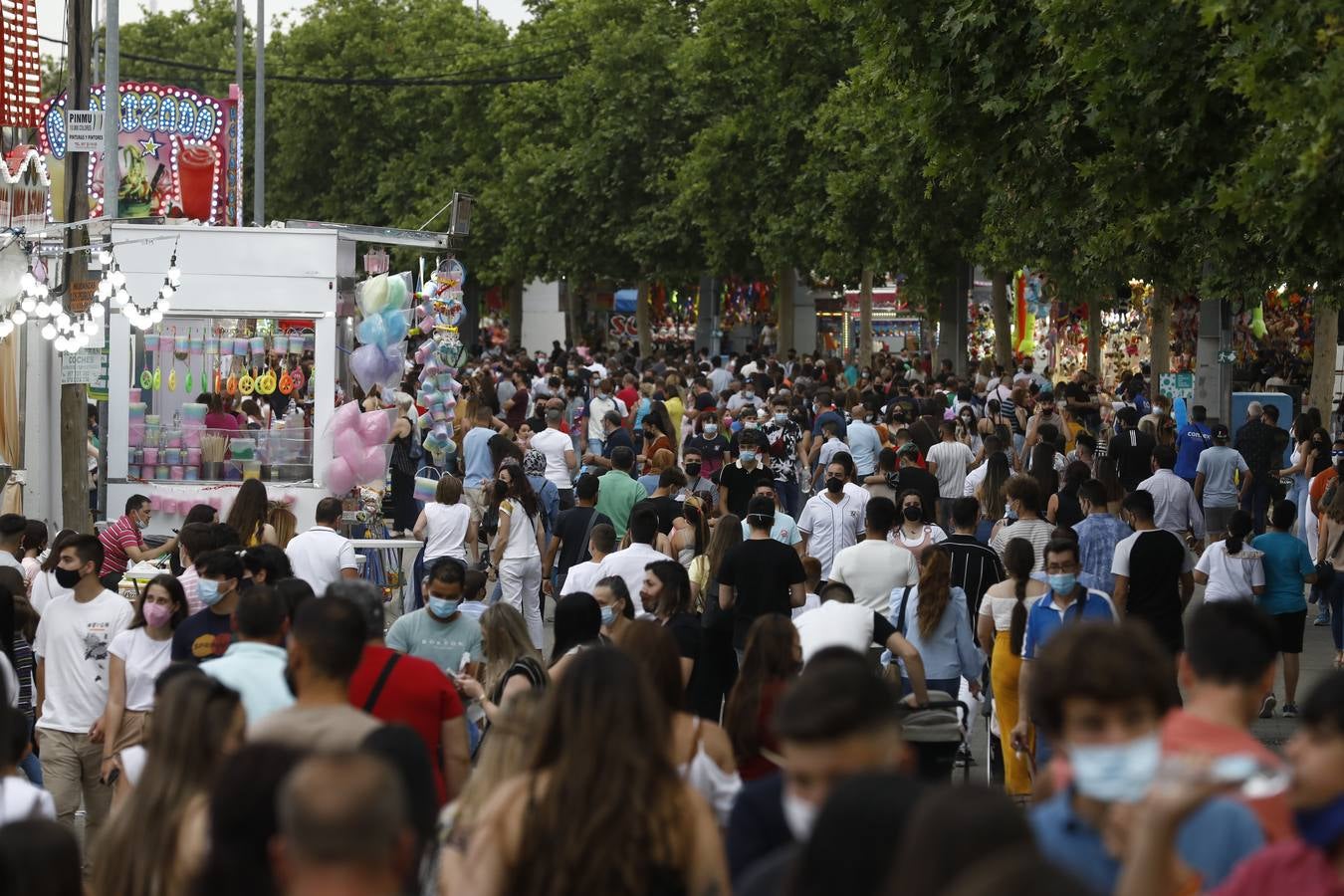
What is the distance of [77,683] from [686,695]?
2775 mm

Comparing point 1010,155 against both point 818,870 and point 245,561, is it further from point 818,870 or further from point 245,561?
point 818,870

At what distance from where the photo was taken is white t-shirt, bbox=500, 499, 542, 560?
46.0ft

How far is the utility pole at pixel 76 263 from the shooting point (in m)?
17.6

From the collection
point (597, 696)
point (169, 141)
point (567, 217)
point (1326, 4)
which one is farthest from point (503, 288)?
point (597, 696)

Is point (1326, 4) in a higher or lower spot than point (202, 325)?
higher

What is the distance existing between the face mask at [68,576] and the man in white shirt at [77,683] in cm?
2

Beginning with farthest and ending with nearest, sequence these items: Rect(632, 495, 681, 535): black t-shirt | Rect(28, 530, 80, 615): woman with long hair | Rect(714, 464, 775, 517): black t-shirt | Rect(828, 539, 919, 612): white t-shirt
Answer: Rect(714, 464, 775, 517): black t-shirt → Rect(632, 495, 681, 535): black t-shirt → Rect(828, 539, 919, 612): white t-shirt → Rect(28, 530, 80, 615): woman with long hair

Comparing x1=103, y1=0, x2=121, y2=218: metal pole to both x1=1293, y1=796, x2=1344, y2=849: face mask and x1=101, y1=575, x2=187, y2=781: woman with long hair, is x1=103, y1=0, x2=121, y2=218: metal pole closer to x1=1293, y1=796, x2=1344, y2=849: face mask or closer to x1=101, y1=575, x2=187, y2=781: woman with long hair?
x1=101, y1=575, x2=187, y2=781: woman with long hair

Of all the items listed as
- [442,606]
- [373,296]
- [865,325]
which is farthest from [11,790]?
[865,325]

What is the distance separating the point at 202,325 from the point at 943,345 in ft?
73.7

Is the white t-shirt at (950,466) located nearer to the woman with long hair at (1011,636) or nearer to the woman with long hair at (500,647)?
the woman with long hair at (1011,636)

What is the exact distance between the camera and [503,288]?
66938 mm

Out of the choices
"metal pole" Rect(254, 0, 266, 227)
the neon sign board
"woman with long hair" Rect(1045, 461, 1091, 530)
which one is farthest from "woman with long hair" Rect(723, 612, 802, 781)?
"metal pole" Rect(254, 0, 266, 227)

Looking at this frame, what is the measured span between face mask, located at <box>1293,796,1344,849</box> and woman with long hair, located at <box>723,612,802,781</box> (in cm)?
294
